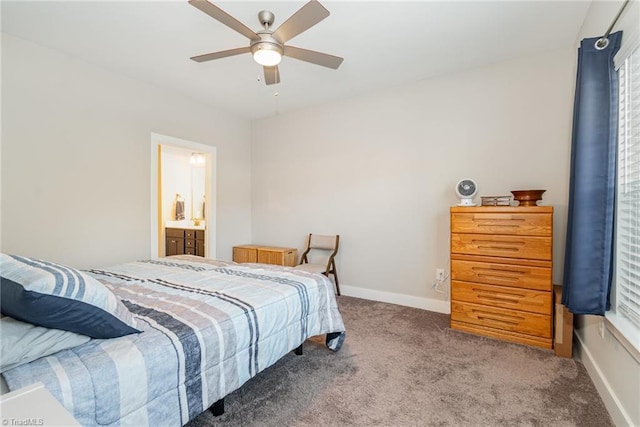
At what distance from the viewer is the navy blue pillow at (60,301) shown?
100cm

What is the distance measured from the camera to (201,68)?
9.98ft

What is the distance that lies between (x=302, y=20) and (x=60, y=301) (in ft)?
5.91

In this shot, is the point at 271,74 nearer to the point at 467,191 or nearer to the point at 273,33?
the point at 273,33

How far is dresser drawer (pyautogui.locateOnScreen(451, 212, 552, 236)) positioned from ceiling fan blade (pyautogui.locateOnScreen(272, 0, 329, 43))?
76.9 inches

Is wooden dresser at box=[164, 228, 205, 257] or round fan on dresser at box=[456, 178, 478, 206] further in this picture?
wooden dresser at box=[164, 228, 205, 257]

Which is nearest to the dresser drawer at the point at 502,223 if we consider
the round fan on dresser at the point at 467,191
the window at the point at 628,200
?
the round fan on dresser at the point at 467,191

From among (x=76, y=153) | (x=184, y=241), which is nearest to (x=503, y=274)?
(x=76, y=153)

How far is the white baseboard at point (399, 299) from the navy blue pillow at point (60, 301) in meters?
2.82

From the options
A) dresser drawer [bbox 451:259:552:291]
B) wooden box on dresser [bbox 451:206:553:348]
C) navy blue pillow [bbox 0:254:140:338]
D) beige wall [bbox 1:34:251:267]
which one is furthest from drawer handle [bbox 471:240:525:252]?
beige wall [bbox 1:34:251:267]

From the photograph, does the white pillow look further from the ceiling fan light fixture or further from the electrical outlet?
the electrical outlet

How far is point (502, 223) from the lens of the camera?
2.53m

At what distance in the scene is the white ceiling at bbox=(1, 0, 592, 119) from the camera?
7.03 ft

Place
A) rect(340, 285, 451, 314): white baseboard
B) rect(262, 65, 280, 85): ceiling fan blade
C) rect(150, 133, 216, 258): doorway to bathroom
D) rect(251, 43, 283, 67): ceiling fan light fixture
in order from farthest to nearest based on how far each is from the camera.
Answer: rect(150, 133, 216, 258): doorway to bathroom, rect(340, 285, 451, 314): white baseboard, rect(262, 65, 280, 85): ceiling fan blade, rect(251, 43, 283, 67): ceiling fan light fixture

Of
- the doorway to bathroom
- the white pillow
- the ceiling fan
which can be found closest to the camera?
the white pillow
